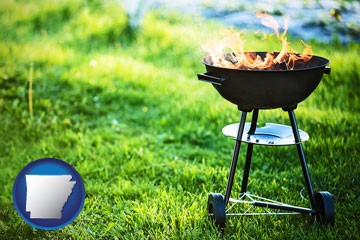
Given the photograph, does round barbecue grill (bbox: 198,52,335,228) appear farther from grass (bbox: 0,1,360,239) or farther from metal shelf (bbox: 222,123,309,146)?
grass (bbox: 0,1,360,239)

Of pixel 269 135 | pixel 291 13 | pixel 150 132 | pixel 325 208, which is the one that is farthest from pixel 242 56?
pixel 291 13

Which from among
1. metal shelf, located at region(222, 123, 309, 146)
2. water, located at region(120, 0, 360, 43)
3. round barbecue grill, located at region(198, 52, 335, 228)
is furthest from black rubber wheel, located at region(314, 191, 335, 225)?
water, located at region(120, 0, 360, 43)

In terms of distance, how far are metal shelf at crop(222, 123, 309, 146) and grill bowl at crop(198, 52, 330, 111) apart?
0.70ft

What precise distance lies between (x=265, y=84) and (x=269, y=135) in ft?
1.55

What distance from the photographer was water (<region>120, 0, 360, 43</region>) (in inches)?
247

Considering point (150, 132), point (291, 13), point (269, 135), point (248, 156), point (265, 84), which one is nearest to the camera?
point (265, 84)

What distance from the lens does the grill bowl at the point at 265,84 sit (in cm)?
279

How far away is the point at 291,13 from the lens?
693 centimetres

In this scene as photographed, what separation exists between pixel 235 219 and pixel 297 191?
0.65m

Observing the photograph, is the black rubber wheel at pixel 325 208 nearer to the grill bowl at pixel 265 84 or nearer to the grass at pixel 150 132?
the grass at pixel 150 132

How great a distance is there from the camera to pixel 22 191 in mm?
3148

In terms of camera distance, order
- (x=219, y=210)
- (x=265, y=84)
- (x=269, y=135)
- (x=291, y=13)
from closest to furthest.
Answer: (x=265, y=84) → (x=219, y=210) → (x=269, y=135) → (x=291, y=13)

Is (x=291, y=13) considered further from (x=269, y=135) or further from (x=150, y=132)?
(x=269, y=135)

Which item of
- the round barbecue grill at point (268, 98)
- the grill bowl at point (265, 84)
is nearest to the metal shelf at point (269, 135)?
the round barbecue grill at point (268, 98)
